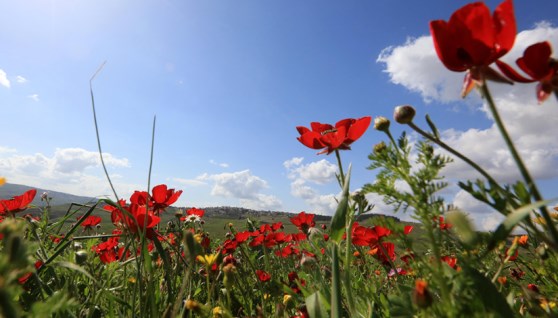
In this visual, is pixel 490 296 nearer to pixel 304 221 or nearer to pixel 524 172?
pixel 524 172

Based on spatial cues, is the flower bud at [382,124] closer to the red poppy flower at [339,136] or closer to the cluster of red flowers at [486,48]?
the cluster of red flowers at [486,48]

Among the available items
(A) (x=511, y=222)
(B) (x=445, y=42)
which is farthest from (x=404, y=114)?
(A) (x=511, y=222)

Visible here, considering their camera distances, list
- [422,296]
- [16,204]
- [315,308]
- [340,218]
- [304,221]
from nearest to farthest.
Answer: [422,296] < [340,218] < [315,308] < [16,204] < [304,221]

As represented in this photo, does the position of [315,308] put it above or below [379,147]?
below

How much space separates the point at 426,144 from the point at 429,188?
5.7 inches

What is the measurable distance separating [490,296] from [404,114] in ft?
1.76

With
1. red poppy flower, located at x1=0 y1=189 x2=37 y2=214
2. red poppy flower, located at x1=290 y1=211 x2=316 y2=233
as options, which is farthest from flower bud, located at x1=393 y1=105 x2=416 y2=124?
red poppy flower, located at x1=290 y1=211 x2=316 y2=233

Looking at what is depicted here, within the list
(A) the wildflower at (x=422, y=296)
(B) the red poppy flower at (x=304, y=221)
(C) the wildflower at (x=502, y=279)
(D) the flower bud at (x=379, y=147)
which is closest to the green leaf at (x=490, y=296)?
(A) the wildflower at (x=422, y=296)

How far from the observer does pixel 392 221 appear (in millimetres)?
863

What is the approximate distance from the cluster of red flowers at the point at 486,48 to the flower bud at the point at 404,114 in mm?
169

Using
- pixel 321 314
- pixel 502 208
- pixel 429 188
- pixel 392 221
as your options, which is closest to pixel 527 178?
pixel 502 208

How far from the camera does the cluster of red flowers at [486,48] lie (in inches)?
31.2

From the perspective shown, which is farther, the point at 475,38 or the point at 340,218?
the point at 340,218

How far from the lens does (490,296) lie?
76 centimetres
